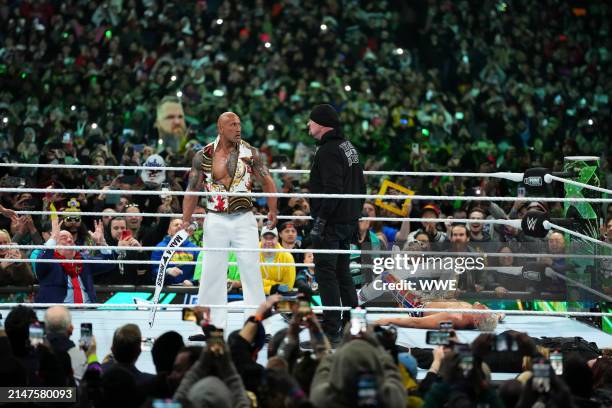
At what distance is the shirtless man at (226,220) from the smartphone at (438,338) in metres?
2.01

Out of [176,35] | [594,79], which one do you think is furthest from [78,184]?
[594,79]

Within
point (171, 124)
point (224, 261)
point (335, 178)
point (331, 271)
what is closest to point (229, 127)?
point (335, 178)

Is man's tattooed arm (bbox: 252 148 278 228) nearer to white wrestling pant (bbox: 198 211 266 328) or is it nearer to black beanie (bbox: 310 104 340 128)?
white wrestling pant (bbox: 198 211 266 328)

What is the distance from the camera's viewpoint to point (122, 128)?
50.6ft

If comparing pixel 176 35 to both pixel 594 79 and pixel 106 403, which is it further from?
pixel 106 403

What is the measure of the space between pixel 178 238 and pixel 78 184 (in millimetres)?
4631

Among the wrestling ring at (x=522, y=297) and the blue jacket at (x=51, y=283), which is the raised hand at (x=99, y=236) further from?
the wrestling ring at (x=522, y=297)

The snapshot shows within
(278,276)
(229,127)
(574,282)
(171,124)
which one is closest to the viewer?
(229,127)

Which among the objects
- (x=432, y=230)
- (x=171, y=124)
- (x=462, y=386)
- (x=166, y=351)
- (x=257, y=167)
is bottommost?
(x=462, y=386)

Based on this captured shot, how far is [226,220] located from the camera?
650cm

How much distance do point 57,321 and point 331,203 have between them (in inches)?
76.3

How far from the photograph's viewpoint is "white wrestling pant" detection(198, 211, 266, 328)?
6.50 meters

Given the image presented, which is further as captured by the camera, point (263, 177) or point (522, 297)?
point (522, 297)

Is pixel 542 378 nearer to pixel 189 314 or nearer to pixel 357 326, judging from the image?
pixel 357 326
